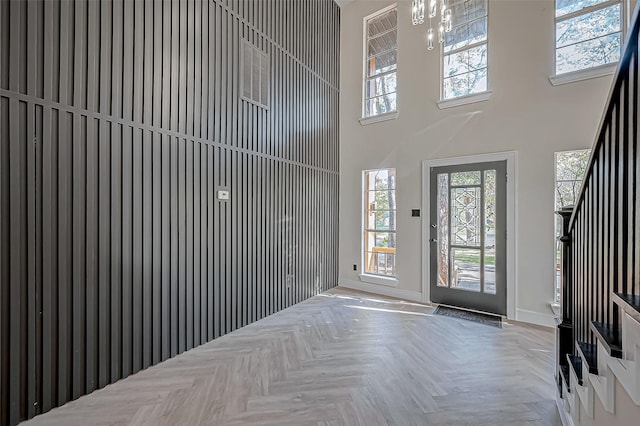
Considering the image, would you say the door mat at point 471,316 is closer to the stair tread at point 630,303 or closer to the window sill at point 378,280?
the window sill at point 378,280

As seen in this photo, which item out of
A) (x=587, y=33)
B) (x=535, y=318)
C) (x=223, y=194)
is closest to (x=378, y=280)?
(x=535, y=318)

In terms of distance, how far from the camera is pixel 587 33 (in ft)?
11.9

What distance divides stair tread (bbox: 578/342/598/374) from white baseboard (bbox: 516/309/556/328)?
275 centimetres

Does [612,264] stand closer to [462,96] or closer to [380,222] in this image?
[462,96]

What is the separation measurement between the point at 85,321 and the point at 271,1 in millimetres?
4386

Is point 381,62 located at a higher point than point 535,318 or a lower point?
higher

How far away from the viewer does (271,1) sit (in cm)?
429

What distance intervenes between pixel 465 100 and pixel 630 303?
163 inches

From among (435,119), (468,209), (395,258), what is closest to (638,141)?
(468,209)

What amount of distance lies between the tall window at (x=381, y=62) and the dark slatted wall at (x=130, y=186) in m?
1.74

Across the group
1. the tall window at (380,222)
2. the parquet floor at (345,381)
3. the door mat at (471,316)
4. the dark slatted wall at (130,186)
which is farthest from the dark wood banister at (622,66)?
the tall window at (380,222)

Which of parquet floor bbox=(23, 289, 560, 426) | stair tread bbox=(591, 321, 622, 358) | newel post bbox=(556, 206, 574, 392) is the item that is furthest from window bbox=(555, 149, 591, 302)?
stair tread bbox=(591, 321, 622, 358)

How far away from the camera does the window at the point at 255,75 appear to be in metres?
3.87

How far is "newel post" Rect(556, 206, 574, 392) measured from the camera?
213 centimetres
